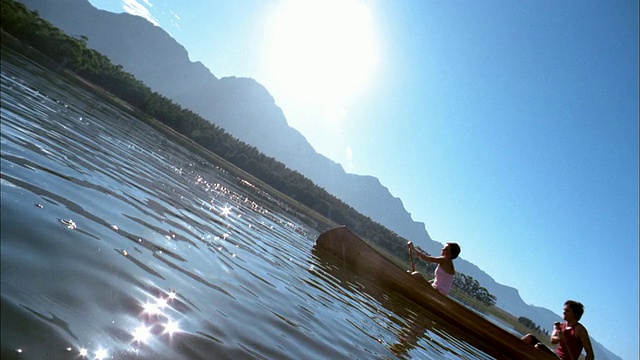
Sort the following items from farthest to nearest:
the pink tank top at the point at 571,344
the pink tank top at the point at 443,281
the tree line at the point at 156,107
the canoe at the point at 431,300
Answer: the tree line at the point at 156,107
the pink tank top at the point at 443,281
the canoe at the point at 431,300
the pink tank top at the point at 571,344

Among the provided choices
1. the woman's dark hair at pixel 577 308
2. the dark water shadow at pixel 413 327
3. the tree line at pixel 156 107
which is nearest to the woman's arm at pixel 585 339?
the woman's dark hair at pixel 577 308

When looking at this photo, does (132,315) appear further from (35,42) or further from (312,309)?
(35,42)

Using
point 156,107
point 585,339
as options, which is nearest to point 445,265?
point 585,339

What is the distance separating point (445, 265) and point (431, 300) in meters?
1.51

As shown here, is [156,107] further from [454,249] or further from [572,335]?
[572,335]

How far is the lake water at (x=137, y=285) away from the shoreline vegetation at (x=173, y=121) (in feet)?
158

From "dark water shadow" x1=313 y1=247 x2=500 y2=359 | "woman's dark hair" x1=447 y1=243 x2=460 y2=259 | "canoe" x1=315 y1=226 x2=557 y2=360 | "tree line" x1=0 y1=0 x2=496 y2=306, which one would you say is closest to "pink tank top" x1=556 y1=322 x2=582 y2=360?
"canoe" x1=315 y1=226 x2=557 y2=360

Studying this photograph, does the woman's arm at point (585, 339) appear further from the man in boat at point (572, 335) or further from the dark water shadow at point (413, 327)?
the dark water shadow at point (413, 327)

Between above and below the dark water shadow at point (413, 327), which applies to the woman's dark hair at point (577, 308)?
above

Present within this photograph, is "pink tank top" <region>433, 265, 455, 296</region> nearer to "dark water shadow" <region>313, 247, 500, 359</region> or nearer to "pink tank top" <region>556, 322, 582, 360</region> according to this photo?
"dark water shadow" <region>313, 247, 500, 359</region>

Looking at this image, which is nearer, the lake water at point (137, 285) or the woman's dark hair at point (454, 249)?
the lake water at point (137, 285)

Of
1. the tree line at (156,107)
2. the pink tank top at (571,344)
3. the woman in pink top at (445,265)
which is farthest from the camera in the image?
the tree line at (156,107)

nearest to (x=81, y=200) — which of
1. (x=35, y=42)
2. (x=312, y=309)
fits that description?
(x=312, y=309)

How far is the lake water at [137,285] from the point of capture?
2701mm
